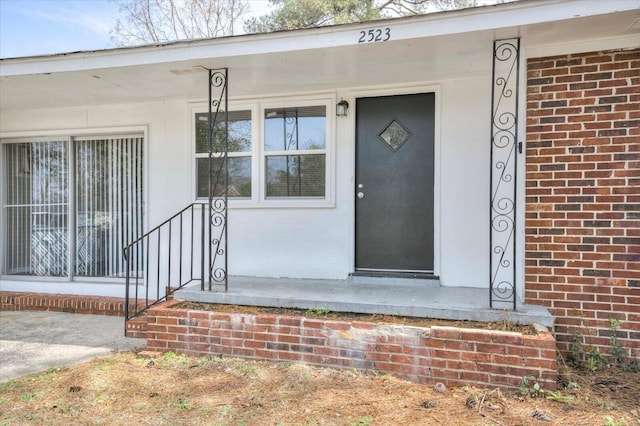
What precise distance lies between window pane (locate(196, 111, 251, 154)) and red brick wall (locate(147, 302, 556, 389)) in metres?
2.03

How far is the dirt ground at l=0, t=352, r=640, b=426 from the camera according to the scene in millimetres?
2570

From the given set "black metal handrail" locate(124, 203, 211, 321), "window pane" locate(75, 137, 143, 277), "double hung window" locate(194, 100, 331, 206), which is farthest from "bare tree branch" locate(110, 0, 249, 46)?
"black metal handrail" locate(124, 203, 211, 321)

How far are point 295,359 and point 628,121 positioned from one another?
3168mm

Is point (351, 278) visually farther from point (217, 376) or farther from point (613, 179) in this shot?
point (613, 179)

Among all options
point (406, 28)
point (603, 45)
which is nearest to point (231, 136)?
point (406, 28)

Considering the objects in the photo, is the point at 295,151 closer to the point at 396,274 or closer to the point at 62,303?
the point at 396,274

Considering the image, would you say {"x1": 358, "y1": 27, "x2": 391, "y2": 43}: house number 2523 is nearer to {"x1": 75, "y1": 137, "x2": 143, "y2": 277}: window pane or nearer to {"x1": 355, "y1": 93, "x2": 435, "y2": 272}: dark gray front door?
{"x1": 355, "y1": 93, "x2": 435, "y2": 272}: dark gray front door

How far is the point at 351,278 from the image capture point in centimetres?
446

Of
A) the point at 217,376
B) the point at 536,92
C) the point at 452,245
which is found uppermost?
the point at 536,92

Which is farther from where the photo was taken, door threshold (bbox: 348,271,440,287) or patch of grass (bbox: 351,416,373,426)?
door threshold (bbox: 348,271,440,287)

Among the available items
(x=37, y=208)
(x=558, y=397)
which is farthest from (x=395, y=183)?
(x=37, y=208)

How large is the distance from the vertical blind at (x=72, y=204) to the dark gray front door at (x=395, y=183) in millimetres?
2870

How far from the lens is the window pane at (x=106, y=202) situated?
17.9 feet

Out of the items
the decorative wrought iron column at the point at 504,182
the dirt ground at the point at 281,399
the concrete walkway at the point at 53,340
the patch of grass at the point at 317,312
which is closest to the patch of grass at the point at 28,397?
the dirt ground at the point at 281,399
